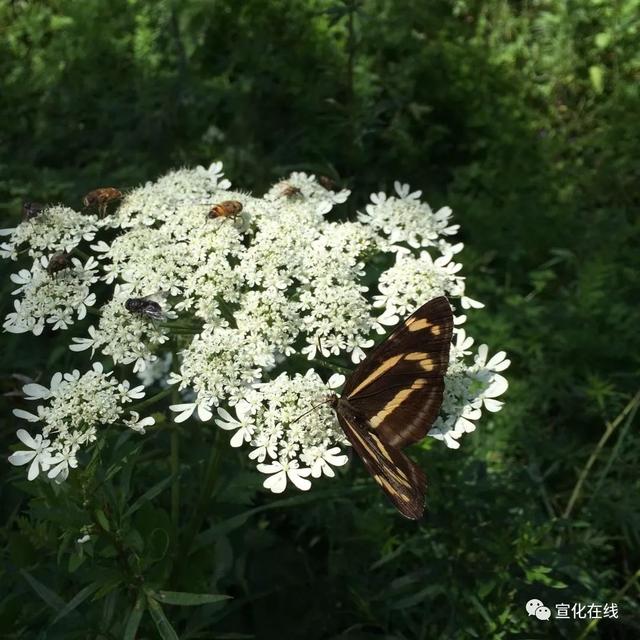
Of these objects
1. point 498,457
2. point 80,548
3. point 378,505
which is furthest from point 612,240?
point 80,548

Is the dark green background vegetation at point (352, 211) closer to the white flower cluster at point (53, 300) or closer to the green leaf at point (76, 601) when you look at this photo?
the green leaf at point (76, 601)

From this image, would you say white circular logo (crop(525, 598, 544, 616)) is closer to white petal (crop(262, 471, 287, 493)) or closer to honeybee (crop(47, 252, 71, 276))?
white petal (crop(262, 471, 287, 493))

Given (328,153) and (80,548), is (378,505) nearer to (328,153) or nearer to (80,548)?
(80,548)

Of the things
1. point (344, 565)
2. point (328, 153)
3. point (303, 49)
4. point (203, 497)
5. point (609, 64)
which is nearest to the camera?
point (203, 497)

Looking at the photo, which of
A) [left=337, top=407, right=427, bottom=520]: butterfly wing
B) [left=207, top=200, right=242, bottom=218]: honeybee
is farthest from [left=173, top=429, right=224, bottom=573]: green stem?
[left=207, top=200, right=242, bottom=218]: honeybee

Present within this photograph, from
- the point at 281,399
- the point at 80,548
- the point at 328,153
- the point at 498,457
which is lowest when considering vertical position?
the point at 498,457

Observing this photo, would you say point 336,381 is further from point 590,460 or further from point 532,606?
point 590,460
